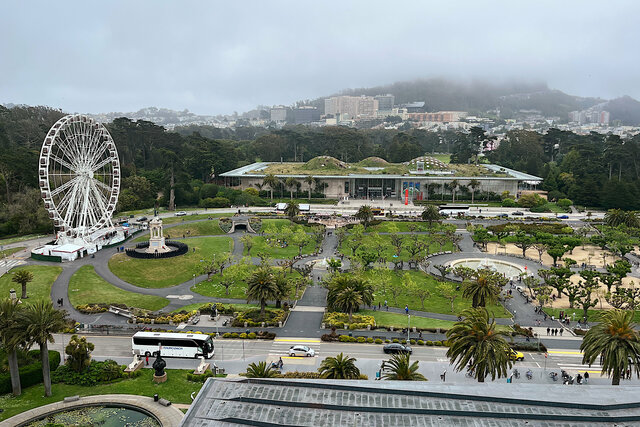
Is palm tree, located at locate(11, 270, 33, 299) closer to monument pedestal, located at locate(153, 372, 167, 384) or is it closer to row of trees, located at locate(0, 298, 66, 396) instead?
row of trees, located at locate(0, 298, 66, 396)

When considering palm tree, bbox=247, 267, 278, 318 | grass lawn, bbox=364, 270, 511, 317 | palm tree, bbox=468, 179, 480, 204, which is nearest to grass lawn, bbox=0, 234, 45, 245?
palm tree, bbox=247, 267, 278, 318

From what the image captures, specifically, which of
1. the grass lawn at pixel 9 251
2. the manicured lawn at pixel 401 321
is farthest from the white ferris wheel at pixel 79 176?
the manicured lawn at pixel 401 321

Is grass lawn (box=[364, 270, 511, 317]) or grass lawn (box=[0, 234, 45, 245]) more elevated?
grass lawn (box=[0, 234, 45, 245])

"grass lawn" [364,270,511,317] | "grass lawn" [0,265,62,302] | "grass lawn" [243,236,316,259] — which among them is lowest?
"grass lawn" [364,270,511,317]

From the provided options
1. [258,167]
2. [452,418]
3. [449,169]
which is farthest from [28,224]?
[449,169]

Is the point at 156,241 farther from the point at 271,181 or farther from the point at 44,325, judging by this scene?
the point at 271,181

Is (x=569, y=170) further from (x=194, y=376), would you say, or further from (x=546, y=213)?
(x=194, y=376)
